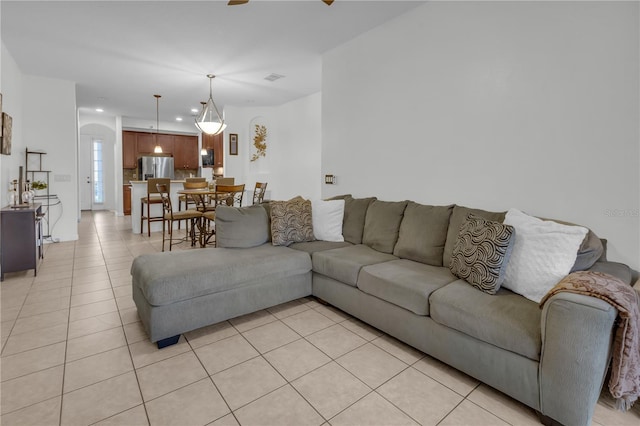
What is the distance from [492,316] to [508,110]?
65.1 inches

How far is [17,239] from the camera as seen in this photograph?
3447 mm

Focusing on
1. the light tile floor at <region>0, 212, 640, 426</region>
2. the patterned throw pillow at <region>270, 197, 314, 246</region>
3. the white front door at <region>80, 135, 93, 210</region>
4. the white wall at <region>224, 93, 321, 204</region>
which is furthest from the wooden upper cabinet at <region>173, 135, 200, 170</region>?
the patterned throw pillow at <region>270, 197, 314, 246</region>

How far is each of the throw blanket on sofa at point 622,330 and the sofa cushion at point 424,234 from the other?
1.06 metres

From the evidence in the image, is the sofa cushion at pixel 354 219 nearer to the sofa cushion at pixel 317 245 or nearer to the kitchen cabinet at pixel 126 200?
the sofa cushion at pixel 317 245

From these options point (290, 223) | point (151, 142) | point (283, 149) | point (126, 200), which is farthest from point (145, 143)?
point (290, 223)

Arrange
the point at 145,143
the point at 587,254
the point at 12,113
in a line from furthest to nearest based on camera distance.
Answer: the point at 145,143, the point at 12,113, the point at 587,254

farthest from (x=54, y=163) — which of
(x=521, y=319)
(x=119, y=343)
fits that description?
(x=521, y=319)

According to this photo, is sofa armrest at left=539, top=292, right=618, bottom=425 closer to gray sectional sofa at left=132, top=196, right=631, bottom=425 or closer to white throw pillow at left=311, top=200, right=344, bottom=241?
gray sectional sofa at left=132, top=196, right=631, bottom=425

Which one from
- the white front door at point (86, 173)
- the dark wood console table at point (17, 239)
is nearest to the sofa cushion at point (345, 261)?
the dark wood console table at point (17, 239)

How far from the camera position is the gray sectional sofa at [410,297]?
55.5 inches

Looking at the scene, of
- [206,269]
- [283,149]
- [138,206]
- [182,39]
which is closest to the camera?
[206,269]

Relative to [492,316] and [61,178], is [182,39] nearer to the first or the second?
[61,178]

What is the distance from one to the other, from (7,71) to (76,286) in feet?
9.91

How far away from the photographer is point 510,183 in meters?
2.51
